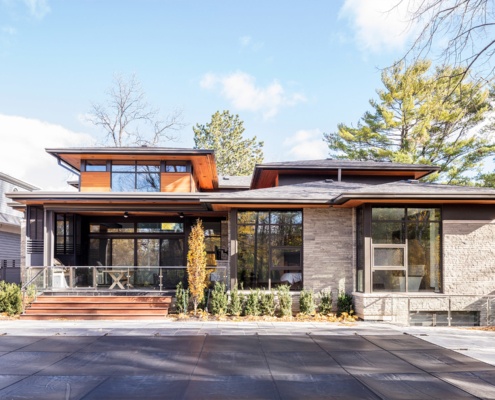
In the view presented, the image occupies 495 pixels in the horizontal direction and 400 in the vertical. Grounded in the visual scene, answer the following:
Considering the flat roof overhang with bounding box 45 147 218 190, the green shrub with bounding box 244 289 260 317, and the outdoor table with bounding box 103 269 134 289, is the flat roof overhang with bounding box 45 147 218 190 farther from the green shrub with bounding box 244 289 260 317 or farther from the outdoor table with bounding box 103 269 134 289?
the green shrub with bounding box 244 289 260 317

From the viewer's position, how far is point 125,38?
1678 cm

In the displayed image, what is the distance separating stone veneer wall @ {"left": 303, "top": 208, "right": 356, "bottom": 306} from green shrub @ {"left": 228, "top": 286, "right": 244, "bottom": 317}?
82.4 inches

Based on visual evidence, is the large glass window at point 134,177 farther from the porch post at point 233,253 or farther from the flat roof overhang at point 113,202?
the porch post at point 233,253

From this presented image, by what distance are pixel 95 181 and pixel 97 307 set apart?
6294 mm

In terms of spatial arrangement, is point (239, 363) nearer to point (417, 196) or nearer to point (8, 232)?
point (417, 196)

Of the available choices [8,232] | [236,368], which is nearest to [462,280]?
[236,368]

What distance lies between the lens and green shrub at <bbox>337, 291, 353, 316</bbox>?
505 inches

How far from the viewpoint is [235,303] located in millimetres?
12742

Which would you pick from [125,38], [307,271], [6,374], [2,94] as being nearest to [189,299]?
[307,271]

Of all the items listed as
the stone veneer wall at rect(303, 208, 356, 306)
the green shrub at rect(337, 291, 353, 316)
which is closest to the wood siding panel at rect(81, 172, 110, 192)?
the stone veneer wall at rect(303, 208, 356, 306)

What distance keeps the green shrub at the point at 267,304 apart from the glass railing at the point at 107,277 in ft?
5.32

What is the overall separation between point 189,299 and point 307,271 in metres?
3.87

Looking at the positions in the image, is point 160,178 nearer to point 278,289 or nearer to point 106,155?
point 106,155

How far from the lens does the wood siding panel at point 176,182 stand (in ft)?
57.9
